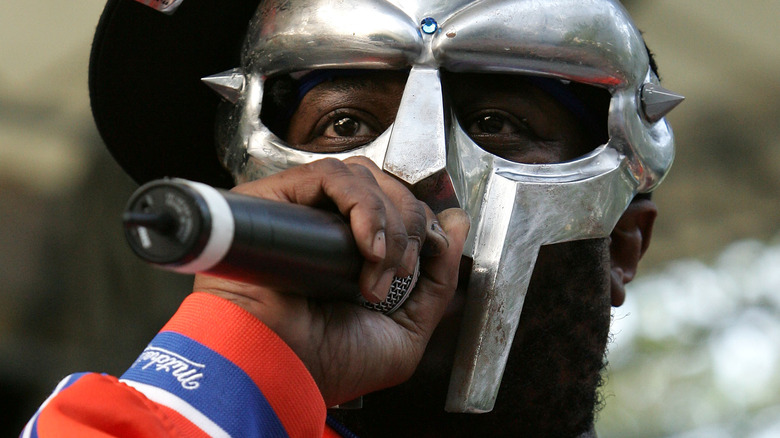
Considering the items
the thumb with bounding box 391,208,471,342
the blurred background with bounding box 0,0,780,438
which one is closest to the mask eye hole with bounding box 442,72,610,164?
the thumb with bounding box 391,208,471,342

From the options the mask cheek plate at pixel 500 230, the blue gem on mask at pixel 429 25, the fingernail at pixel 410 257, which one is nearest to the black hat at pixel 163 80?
the blue gem on mask at pixel 429 25

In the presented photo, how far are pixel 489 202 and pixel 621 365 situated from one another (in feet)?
10.5

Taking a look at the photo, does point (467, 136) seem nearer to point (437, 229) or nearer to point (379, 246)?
point (437, 229)

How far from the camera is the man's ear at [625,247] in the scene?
2.13 m

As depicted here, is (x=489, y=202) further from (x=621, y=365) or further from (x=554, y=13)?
(x=621, y=365)

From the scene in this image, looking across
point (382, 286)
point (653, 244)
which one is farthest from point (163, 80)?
point (653, 244)

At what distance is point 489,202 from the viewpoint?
1654mm

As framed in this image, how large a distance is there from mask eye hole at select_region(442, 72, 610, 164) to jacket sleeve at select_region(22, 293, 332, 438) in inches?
25.6

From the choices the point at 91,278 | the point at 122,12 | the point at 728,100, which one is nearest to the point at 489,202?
the point at 122,12

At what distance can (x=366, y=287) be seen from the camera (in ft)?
3.91

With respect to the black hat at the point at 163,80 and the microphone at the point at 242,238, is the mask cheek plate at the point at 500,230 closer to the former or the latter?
the microphone at the point at 242,238

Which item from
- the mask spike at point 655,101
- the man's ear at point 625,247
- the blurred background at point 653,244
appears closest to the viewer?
the mask spike at point 655,101

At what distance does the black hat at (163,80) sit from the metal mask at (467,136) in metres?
0.20

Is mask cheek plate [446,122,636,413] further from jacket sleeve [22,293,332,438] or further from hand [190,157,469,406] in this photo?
jacket sleeve [22,293,332,438]
